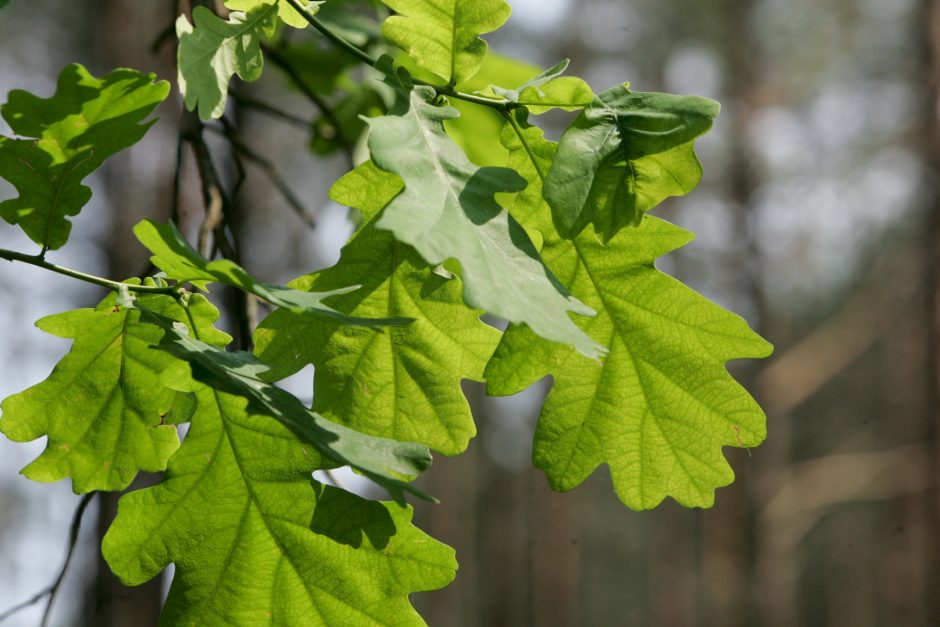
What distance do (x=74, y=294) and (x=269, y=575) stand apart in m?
5.17

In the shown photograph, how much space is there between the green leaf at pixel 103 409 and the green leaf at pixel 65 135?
0.12 m

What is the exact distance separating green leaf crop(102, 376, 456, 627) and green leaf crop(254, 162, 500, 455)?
0.27 ft

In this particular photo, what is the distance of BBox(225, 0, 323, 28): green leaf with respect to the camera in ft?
3.00

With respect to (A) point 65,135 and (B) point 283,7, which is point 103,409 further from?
(B) point 283,7

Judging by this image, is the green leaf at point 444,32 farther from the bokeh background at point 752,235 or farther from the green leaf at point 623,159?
the bokeh background at point 752,235

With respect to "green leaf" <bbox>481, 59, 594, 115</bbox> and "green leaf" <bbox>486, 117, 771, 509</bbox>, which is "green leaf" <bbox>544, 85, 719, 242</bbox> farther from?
"green leaf" <bbox>486, 117, 771, 509</bbox>

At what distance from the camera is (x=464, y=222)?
70cm

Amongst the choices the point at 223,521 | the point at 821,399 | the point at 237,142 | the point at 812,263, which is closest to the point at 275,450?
the point at 223,521

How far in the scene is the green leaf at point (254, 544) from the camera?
0.90 meters

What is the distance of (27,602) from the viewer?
1402 millimetres

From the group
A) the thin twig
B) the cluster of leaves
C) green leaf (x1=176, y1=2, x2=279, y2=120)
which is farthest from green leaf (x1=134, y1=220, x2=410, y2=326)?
the thin twig

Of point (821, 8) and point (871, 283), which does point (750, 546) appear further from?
point (821, 8)

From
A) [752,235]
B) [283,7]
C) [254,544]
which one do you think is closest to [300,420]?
[254,544]

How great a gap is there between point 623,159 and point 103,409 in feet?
2.10
